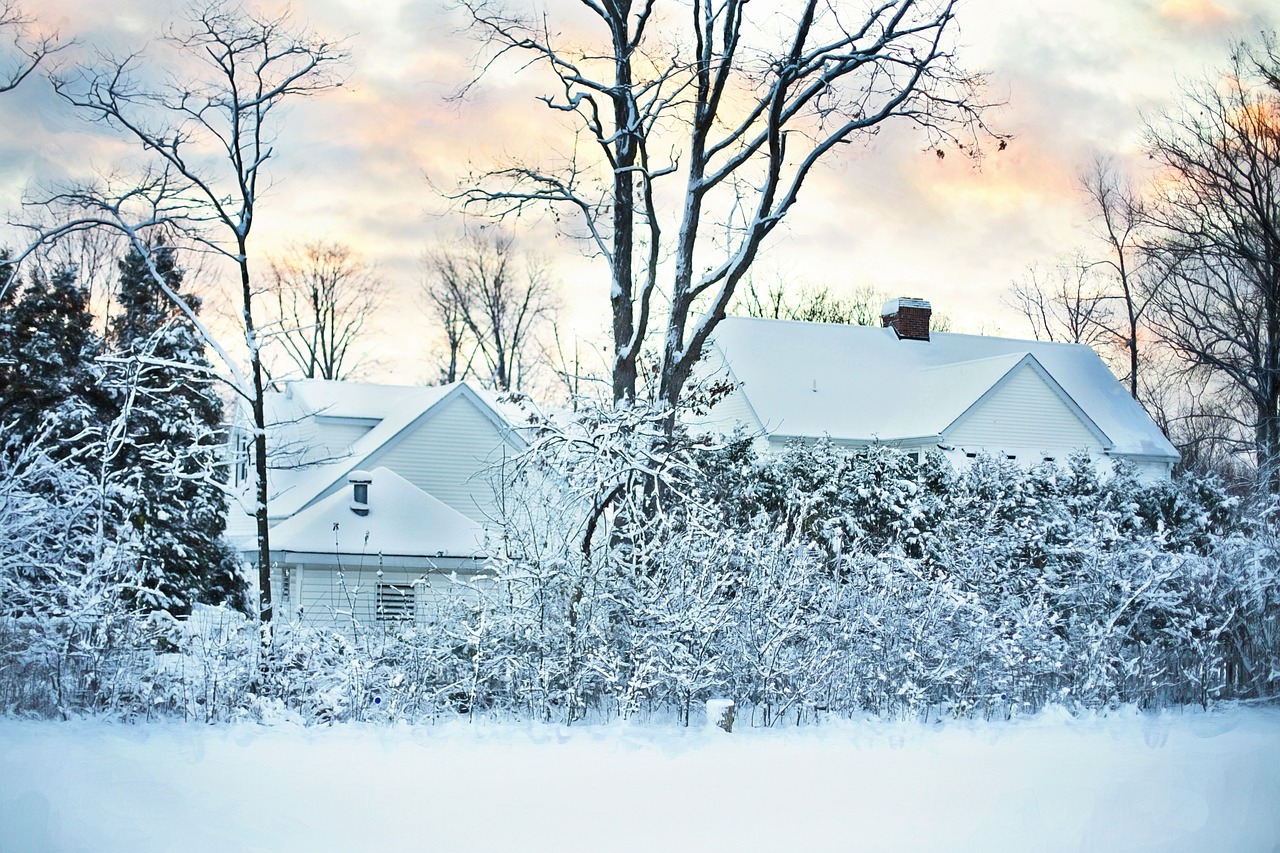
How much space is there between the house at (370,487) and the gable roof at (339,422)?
30mm

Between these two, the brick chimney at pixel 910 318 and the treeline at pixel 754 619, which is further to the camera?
the brick chimney at pixel 910 318

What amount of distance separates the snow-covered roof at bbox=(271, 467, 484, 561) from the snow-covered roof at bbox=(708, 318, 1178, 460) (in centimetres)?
608

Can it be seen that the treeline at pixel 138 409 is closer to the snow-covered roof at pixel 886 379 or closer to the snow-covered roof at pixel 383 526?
the snow-covered roof at pixel 383 526

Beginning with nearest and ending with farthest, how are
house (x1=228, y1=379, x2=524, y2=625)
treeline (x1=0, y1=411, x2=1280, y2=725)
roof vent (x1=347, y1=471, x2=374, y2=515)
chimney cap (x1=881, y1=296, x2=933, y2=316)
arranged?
treeline (x1=0, y1=411, x2=1280, y2=725) < house (x1=228, y1=379, x2=524, y2=625) < roof vent (x1=347, y1=471, x2=374, y2=515) < chimney cap (x1=881, y1=296, x2=933, y2=316)

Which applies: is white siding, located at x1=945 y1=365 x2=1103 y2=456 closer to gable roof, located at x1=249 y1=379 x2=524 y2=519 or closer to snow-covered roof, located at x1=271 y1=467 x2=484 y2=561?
gable roof, located at x1=249 y1=379 x2=524 y2=519

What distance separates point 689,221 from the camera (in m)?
12.3

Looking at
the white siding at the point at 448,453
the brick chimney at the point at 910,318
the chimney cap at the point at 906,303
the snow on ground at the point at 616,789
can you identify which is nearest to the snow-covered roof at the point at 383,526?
the white siding at the point at 448,453

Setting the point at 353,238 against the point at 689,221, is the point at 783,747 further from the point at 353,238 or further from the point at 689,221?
the point at 353,238

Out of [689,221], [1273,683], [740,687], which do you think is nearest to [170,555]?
[689,221]

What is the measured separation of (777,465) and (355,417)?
48.3 feet

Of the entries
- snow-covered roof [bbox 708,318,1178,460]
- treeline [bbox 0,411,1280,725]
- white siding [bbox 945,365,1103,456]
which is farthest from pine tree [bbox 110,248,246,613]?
white siding [bbox 945,365,1103,456]

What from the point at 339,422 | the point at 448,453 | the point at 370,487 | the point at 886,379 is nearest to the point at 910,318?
the point at 886,379

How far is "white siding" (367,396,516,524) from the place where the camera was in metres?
21.7

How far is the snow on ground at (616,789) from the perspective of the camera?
18.8ft
